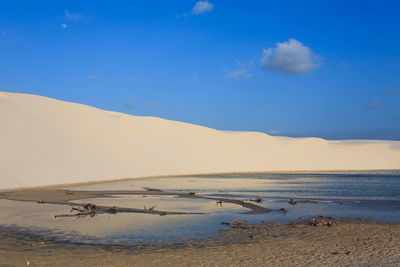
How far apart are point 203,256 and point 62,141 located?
41402mm

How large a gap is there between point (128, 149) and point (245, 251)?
4953cm

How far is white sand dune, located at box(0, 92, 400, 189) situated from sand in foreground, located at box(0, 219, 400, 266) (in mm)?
23849

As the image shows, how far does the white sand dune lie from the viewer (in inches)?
1555

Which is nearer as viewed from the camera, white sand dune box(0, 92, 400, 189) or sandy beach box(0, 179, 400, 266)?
sandy beach box(0, 179, 400, 266)

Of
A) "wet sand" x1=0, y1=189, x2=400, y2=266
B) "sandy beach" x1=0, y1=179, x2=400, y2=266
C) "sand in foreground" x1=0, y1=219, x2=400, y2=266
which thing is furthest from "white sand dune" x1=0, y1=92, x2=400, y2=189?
"sand in foreground" x1=0, y1=219, x2=400, y2=266

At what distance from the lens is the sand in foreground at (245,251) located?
8.61 metres

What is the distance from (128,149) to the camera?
57.8 meters

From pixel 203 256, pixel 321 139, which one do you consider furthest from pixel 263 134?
pixel 203 256

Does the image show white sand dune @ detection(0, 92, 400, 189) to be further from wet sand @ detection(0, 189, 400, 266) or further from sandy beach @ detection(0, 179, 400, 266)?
wet sand @ detection(0, 189, 400, 266)

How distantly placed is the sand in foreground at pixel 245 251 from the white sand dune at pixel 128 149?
2385 centimetres

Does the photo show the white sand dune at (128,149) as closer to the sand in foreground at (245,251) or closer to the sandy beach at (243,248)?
the sandy beach at (243,248)

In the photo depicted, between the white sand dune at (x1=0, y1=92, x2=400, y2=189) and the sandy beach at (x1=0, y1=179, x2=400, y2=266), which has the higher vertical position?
the white sand dune at (x1=0, y1=92, x2=400, y2=189)

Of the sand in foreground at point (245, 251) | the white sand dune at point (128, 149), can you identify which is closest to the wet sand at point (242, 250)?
the sand in foreground at point (245, 251)

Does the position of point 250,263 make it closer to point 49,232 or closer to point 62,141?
point 49,232
